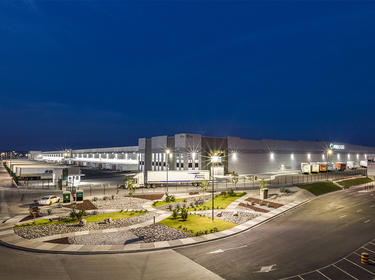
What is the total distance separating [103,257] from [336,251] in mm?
19238

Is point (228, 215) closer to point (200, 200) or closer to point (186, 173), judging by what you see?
point (200, 200)

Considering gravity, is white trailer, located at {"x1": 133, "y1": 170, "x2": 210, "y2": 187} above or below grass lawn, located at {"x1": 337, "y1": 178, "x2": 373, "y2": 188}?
above

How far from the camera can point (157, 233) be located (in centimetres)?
2389

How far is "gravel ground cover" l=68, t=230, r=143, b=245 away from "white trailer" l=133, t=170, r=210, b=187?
28.0m

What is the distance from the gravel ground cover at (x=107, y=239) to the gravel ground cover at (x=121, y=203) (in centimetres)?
1193

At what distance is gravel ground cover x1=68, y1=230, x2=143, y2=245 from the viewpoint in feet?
69.2

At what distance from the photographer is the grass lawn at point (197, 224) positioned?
2478 centimetres

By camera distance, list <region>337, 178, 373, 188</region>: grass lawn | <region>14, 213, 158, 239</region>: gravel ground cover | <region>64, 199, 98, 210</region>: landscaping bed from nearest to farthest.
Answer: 1. <region>14, 213, 158, 239</region>: gravel ground cover
2. <region>64, 199, 98, 210</region>: landscaping bed
3. <region>337, 178, 373, 188</region>: grass lawn

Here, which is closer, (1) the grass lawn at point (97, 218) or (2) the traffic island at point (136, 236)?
(2) the traffic island at point (136, 236)

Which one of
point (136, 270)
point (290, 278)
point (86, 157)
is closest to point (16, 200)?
point (136, 270)

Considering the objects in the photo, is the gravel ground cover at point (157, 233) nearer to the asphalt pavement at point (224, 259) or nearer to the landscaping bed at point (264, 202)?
the asphalt pavement at point (224, 259)

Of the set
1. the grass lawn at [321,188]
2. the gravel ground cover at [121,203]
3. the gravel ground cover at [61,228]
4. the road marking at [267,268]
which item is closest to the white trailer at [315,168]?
the grass lawn at [321,188]

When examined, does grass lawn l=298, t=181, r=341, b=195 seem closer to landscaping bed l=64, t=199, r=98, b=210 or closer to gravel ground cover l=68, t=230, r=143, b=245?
gravel ground cover l=68, t=230, r=143, b=245

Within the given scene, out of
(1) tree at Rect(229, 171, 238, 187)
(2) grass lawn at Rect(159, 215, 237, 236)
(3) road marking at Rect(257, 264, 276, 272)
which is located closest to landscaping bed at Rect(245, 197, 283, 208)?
(1) tree at Rect(229, 171, 238, 187)
